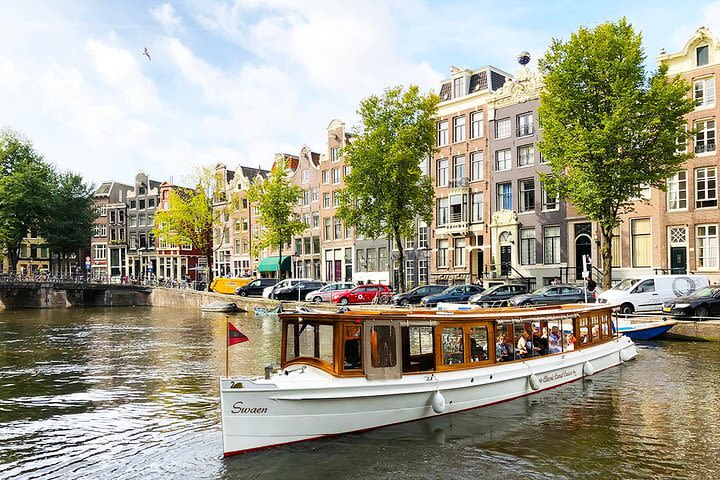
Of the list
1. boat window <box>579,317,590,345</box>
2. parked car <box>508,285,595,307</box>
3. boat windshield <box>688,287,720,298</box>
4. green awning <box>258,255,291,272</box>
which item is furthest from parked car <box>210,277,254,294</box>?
boat window <box>579,317,590,345</box>

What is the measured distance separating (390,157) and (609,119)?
49.8 feet

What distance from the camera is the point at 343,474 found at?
39.9ft

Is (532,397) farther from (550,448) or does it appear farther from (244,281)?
(244,281)

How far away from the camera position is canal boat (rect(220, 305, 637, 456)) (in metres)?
13.0

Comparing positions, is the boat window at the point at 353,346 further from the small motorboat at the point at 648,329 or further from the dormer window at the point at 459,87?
the dormer window at the point at 459,87

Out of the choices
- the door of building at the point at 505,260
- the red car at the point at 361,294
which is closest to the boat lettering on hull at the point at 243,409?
the red car at the point at 361,294

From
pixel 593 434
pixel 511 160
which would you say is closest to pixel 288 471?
pixel 593 434

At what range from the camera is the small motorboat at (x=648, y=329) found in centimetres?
2809

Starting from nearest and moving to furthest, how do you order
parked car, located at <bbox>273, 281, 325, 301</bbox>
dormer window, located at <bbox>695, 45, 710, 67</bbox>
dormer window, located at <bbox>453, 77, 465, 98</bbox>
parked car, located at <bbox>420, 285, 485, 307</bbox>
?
parked car, located at <bbox>420, 285, 485, 307</bbox> < dormer window, located at <bbox>695, 45, 710, 67</bbox> < parked car, located at <bbox>273, 281, 325, 301</bbox> < dormer window, located at <bbox>453, 77, 465, 98</bbox>

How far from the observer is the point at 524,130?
50500 millimetres

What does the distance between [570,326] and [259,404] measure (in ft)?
39.3

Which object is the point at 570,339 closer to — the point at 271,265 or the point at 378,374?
the point at 378,374

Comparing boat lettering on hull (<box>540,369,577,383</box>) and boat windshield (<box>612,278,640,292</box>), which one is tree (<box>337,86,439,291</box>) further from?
boat lettering on hull (<box>540,369,577,383</box>)

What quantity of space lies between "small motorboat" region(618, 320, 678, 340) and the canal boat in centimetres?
1124
